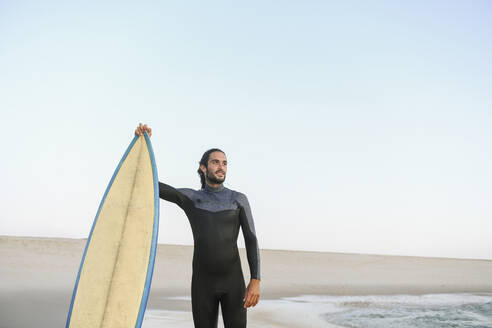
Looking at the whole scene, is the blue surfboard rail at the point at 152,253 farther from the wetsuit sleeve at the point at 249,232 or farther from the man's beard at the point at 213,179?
the wetsuit sleeve at the point at 249,232

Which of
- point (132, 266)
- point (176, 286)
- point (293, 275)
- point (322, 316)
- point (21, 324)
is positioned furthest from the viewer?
point (293, 275)

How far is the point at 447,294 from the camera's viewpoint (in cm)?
1491

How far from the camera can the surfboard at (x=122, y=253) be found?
370 cm

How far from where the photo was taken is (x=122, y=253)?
3893mm

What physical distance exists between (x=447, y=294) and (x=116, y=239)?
1336cm

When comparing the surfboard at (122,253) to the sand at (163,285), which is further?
the sand at (163,285)

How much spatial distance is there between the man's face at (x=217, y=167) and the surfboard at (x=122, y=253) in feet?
1.48

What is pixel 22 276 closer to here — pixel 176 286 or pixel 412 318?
pixel 176 286

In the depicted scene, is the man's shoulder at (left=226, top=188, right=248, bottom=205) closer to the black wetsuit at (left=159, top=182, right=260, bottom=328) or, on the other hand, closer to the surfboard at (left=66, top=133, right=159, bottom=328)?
the black wetsuit at (left=159, top=182, right=260, bottom=328)

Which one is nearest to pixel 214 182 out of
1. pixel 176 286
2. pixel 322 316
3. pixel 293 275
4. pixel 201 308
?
pixel 201 308

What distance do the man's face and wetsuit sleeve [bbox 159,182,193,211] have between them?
0.81 ft

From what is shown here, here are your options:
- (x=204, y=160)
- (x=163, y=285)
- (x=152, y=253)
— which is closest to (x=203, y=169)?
(x=204, y=160)

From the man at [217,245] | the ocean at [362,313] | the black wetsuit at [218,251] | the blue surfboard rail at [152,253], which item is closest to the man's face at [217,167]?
the man at [217,245]

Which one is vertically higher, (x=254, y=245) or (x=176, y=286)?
(x=254, y=245)
